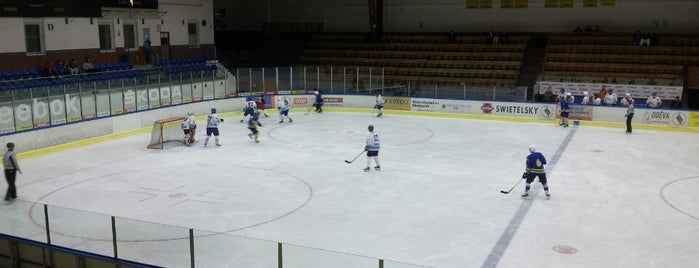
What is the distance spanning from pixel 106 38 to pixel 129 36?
1297mm

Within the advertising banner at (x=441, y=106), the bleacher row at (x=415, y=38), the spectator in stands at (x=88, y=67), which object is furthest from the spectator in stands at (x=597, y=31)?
the spectator in stands at (x=88, y=67)

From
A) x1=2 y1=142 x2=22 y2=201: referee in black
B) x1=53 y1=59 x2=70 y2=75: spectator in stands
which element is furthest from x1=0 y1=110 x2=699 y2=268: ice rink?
x1=53 y1=59 x2=70 y2=75: spectator in stands

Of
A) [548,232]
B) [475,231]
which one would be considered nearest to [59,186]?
[475,231]

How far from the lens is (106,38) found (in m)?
29.3

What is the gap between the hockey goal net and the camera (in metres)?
19.2

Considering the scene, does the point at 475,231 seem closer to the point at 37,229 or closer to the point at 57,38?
the point at 37,229

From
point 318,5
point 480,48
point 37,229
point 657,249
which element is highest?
point 318,5

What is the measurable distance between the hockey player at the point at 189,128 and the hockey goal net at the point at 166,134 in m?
0.35

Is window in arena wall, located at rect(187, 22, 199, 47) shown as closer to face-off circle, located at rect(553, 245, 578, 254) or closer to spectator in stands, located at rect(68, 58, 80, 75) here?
spectator in stands, located at rect(68, 58, 80, 75)

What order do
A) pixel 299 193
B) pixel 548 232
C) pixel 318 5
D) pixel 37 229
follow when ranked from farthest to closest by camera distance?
1. pixel 318 5
2. pixel 299 193
3. pixel 548 232
4. pixel 37 229

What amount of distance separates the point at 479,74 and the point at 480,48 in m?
2.41

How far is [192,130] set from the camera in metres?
19.6

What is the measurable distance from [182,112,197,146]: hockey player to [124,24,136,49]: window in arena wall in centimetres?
1260

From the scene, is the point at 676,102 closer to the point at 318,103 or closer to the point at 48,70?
the point at 318,103
